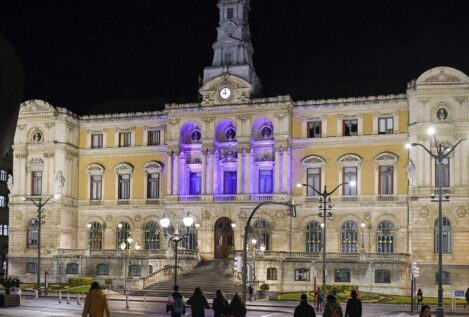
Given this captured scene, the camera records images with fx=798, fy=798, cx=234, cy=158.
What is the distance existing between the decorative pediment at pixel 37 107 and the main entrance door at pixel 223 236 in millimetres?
20066

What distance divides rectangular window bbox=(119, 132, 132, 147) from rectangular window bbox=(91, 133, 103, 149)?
221 cm

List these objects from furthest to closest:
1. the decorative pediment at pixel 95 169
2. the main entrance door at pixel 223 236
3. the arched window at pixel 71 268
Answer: the decorative pediment at pixel 95 169 → the arched window at pixel 71 268 → the main entrance door at pixel 223 236

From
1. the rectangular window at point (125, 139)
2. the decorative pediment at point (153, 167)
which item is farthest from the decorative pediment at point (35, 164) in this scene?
the decorative pediment at point (153, 167)

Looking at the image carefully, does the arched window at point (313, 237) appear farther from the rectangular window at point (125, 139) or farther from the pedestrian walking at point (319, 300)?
the pedestrian walking at point (319, 300)

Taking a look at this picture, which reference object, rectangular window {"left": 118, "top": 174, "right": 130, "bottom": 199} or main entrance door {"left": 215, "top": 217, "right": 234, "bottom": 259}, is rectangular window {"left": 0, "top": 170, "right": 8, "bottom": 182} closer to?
rectangular window {"left": 118, "top": 174, "right": 130, "bottom": 199}

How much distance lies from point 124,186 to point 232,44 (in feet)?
57.4

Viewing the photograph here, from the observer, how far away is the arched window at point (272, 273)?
65.2 meters

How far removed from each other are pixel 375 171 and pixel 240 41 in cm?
1807

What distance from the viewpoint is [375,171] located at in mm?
69750

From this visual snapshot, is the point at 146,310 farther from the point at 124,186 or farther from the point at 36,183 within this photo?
the point at 36,183

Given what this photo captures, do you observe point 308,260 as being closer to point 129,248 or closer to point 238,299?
point 129,248

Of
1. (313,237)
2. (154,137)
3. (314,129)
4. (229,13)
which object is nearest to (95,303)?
(313,237)

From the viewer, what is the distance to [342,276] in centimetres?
6512

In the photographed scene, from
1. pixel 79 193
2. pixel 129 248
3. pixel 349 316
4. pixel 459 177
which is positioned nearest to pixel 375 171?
pixel 459 177
